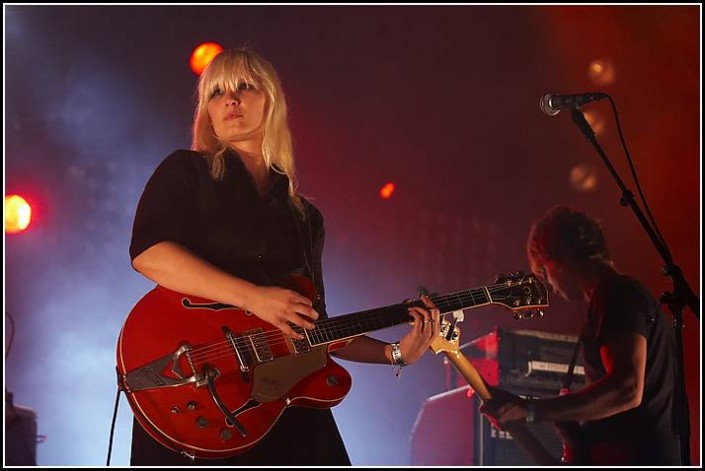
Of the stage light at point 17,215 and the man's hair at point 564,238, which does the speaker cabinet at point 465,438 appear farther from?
the stage light at point 17,215

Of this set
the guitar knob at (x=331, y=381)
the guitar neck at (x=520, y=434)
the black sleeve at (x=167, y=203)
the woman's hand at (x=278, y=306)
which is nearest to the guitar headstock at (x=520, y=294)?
the guitar neck at (x=520, y=434)

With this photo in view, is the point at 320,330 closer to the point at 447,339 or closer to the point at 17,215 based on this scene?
the point at 447,339

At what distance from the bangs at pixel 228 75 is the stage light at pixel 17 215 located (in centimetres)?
193

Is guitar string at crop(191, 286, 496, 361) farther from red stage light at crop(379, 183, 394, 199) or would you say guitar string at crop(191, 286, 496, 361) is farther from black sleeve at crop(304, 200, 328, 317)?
red stage light at crop(379, 183, 394, 199)

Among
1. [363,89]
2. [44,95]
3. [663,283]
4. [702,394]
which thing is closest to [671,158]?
[663,283]

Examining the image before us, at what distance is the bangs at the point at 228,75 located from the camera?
3506 millimetres

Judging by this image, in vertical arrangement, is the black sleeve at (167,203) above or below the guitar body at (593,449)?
above

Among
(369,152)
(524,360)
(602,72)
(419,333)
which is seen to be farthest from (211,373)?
(602,72)

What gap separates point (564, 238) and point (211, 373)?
290cm

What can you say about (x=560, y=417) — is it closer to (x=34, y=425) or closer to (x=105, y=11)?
(x=34, y=425)

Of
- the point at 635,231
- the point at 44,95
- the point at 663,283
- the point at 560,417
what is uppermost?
the point at 44,95

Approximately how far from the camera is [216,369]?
2922mm

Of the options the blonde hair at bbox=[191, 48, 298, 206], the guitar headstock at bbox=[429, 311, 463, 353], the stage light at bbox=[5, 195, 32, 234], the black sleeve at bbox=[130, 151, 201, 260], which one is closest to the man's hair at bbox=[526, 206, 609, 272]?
the guitar headstock at bbox=[429, 311, 463, 353]

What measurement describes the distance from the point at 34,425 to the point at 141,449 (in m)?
2.02
